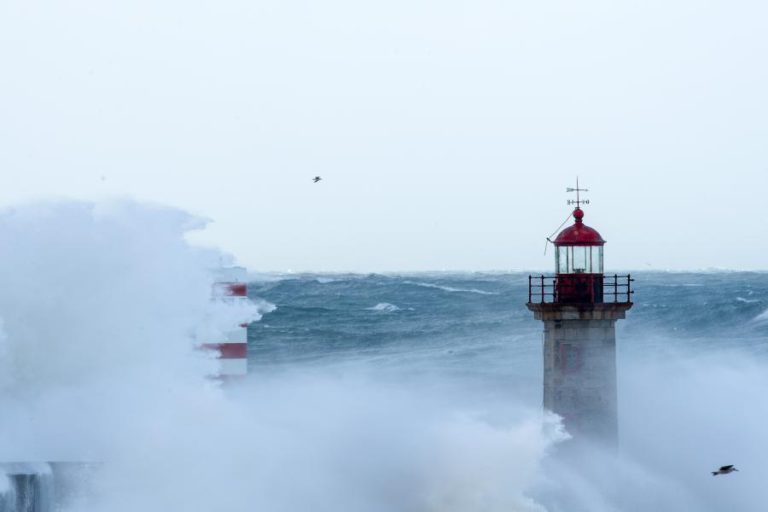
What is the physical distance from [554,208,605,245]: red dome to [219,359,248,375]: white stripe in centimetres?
444

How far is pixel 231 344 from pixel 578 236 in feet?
15.5

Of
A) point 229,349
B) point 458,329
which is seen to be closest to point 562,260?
point 229,349

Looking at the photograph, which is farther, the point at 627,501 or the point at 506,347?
the point at 506,347

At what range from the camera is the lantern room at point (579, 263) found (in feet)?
59.5

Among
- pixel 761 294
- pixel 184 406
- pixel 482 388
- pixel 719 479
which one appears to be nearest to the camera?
pixel 184 406

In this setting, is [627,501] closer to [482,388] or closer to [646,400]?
[646,400]

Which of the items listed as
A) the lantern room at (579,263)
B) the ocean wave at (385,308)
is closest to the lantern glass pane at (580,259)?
the lantern room at (579,263)

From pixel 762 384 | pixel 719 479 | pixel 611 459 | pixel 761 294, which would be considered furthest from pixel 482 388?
pixel 761 294

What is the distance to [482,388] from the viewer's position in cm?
3134

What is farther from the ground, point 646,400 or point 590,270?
point 590,270

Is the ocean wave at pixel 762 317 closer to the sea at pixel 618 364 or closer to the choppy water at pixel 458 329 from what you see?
the choppy water at pixel 458 329

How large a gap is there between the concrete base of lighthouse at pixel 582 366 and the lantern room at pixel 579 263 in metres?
0.30

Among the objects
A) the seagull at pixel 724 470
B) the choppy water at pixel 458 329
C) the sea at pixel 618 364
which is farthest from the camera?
the choppy water at pixel 458 329

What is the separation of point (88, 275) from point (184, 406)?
6.87 ft
